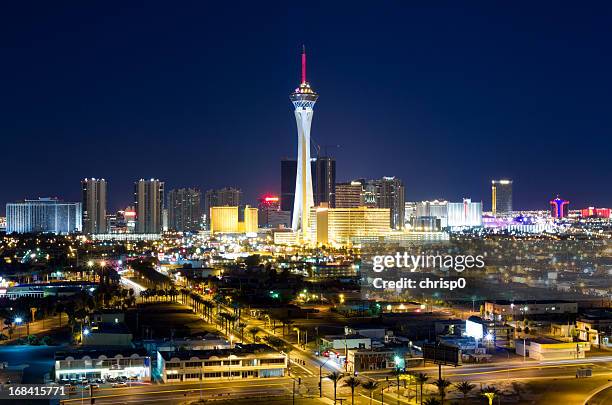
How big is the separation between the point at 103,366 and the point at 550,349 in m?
11.2

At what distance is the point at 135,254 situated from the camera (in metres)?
73.3

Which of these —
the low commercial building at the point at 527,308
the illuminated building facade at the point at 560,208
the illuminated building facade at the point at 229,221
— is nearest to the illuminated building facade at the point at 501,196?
the illuminated building facade at the point at 560,208

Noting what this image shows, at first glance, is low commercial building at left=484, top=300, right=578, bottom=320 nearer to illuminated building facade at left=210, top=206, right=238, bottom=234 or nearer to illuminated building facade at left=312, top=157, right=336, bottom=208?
illuminated building facade at left=210, top=206, right=238, bottom=234

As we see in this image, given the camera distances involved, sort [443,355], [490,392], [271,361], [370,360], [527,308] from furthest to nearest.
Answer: [527,308] → [443,355] → [370,360] → [271,361] → [490,392]

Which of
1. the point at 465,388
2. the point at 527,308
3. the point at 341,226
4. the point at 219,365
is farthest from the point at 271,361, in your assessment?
the point at 341,226

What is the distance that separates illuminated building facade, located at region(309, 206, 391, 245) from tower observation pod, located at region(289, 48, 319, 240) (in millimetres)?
2876

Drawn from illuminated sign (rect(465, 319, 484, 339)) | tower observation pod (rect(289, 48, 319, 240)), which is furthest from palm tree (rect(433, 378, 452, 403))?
tower observation pod (rect(289, 48, 319, 240))

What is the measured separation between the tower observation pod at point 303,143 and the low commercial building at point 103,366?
46.0m

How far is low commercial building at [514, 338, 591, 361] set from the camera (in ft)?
77.1

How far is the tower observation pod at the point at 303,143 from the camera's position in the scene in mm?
67500

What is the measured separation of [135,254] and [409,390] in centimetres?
5605

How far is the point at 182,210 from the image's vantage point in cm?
13075

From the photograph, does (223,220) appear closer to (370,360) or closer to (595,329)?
(595,329)

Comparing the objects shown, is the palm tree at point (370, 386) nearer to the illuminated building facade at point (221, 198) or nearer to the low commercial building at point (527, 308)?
the low commercial building at point (527, 308)
